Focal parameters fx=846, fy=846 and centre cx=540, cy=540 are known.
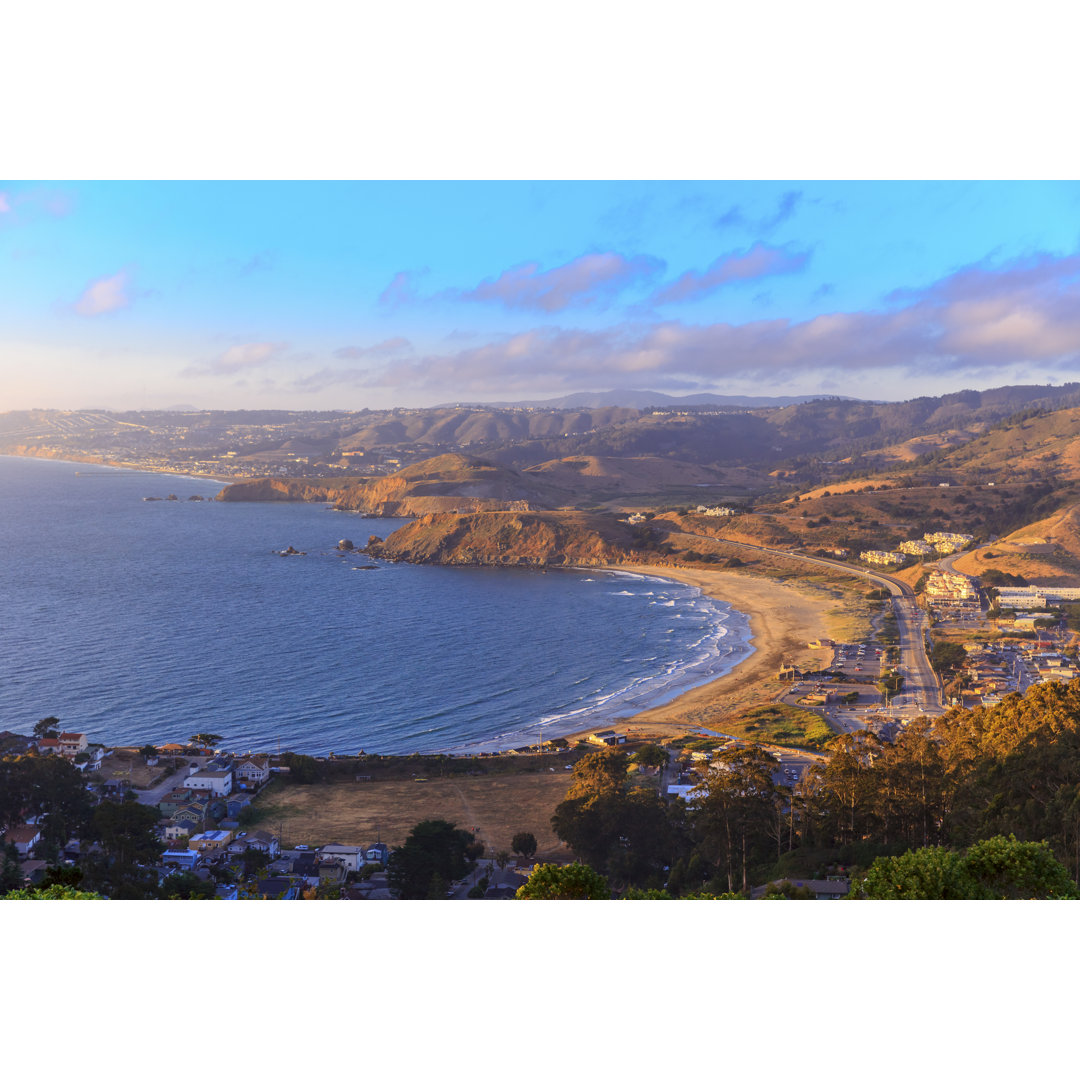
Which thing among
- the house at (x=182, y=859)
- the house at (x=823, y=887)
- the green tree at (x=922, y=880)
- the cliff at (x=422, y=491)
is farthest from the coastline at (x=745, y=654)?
the cliff at (x=422, y=491)

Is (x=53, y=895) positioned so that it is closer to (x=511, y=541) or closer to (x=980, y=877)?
(x=980, y=877)

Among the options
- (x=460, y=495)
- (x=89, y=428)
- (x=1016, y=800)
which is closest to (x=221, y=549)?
(x=460, y=495)

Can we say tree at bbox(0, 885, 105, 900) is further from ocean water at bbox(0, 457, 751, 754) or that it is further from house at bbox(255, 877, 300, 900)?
ocean water at bbox(0, 457, 751, 754)

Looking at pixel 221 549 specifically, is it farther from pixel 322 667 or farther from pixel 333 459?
pixel 333 459

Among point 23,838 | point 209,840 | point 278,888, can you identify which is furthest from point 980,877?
point 23,838

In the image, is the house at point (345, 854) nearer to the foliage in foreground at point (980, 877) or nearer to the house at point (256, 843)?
the house at point (256, 843)
